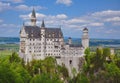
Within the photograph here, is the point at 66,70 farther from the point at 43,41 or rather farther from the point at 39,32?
the point at 39,32

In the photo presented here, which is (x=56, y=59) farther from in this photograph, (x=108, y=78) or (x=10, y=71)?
(x=10, y=71)

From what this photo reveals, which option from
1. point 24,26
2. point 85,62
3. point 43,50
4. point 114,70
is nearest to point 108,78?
point 114,70

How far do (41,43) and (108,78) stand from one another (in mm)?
23332

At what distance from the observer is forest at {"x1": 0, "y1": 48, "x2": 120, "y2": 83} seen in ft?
192

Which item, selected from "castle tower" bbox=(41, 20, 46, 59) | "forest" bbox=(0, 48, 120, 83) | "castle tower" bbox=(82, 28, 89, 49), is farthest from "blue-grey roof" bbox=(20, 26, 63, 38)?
"forest" bbox=(0, 48, 120, 83)

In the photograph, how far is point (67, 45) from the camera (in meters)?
84.2

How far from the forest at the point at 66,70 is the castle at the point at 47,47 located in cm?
254

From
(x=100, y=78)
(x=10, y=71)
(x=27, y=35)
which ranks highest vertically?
(x=27, y=35)

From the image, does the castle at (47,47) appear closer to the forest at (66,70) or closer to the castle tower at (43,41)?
the castle tower at (43,41)

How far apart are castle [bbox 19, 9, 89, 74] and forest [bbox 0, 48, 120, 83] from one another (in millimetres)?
2536

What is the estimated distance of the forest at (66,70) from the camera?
2307 inches

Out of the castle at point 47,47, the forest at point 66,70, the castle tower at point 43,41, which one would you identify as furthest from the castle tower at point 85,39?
the castle tower at point 43,41

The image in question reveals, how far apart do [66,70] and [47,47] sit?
29.4 feet

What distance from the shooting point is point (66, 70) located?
264 feet
